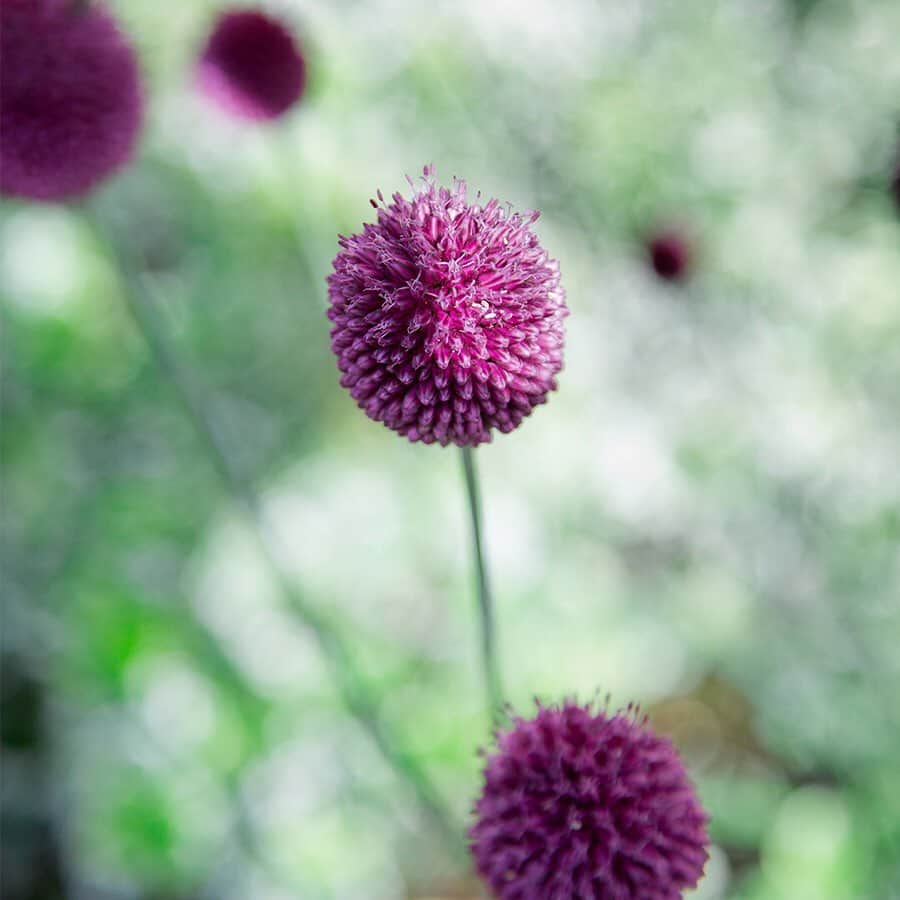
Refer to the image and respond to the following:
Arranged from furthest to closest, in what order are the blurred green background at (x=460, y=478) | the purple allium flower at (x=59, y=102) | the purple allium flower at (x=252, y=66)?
the blurred green background at (x=460, y=478), the purple allium flower at (x=252, y=66), the purple allium flower at (x=59, y=102)

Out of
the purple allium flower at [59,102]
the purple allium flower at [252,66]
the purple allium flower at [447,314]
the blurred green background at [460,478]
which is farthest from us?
the blurred green background at [460,478]

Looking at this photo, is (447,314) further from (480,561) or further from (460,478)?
(460,478)

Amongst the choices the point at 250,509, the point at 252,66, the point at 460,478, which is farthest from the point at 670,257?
the point at 250,509

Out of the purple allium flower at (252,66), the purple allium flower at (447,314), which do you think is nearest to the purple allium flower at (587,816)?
the purple allium flower at (447,314)

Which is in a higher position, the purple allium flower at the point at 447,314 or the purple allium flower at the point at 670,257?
the purple allium flower at the point at 670,257

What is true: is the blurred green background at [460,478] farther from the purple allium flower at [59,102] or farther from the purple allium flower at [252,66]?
the purple allium flower at [59,102]

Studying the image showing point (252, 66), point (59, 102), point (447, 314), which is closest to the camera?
point (447, 314)
